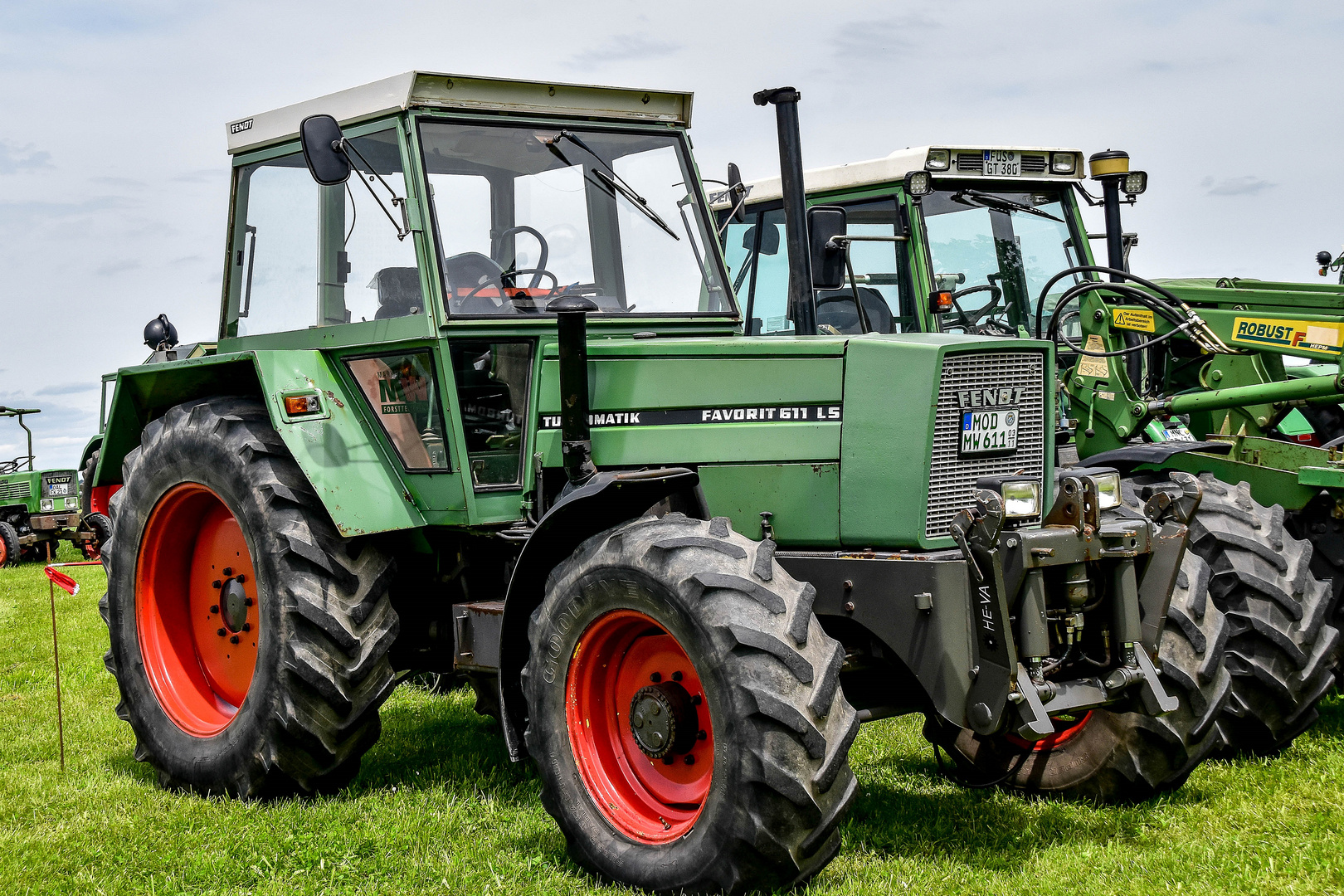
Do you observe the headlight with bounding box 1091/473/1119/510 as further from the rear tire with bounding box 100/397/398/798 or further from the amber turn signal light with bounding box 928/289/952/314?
the amber turn signal light with bounding box 928/289/952/314

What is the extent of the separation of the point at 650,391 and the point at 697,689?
1186mm

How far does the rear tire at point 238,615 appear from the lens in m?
5.39

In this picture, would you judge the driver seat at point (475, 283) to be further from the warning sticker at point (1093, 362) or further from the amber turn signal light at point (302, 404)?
the warning sticker at point (1093, 362)

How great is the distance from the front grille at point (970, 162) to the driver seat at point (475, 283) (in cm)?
449

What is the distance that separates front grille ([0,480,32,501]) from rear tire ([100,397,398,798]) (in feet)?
50.2

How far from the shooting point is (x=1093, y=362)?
8.41 m

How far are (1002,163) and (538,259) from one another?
456cm

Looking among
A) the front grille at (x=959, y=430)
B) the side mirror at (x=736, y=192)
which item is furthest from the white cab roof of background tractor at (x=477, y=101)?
the front grille at (x=959, y=430)

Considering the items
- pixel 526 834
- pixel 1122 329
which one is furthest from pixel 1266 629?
pixel 526 834

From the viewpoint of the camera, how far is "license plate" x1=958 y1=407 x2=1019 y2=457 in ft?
15.6

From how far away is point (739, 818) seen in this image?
13.4ft

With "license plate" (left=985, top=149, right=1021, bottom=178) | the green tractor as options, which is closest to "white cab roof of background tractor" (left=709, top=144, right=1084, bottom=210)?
"license plate" (left=985, top=149, right=1021, bottom=178)

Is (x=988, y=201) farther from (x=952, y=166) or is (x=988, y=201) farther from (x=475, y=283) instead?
(x=475, y=283)

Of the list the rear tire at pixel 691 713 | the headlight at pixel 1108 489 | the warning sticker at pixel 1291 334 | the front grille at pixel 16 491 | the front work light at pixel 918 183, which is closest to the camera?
the rear tire at pixel 691 713
